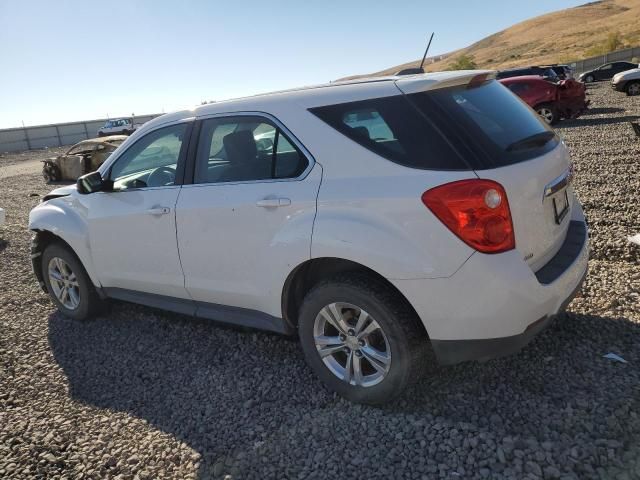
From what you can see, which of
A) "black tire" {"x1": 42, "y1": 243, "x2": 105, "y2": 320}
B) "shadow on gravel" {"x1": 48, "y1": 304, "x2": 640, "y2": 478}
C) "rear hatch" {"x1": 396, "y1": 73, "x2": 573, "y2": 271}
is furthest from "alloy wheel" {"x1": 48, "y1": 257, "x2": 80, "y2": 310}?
"rear hatch" {"x1": 396, "y1": 73, "x2": 573, "y2": 271}

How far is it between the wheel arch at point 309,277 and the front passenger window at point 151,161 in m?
1.22

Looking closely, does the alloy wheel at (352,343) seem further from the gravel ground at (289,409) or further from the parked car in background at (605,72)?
the parked car in background at (605,72)

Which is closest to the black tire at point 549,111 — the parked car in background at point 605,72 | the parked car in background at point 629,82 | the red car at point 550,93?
the red car at point 550,93

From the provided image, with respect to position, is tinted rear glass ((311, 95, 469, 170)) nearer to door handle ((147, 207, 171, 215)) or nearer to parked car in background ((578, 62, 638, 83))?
door handle ((147, 207, 171, 215))

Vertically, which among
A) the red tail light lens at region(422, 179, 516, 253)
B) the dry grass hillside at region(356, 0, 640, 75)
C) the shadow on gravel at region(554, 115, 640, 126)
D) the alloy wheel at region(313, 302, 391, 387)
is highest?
the dry grass hillside at region(356, 0, 640, 75)

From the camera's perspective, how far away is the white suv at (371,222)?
8.29 feet

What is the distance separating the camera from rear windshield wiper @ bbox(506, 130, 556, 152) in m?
2.75

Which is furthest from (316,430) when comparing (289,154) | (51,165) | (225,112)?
(51,165)

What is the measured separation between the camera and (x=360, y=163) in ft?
9.10

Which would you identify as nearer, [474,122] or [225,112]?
[474,122]

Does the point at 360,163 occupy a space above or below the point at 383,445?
above

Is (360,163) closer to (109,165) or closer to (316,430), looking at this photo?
(316,430)

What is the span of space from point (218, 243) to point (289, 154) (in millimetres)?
757

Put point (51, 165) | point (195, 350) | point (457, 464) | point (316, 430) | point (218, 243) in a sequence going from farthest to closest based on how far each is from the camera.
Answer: point (51, 165)
point (195, 350)
point (218, 243)
point (316, 430)
point (457, 464)
